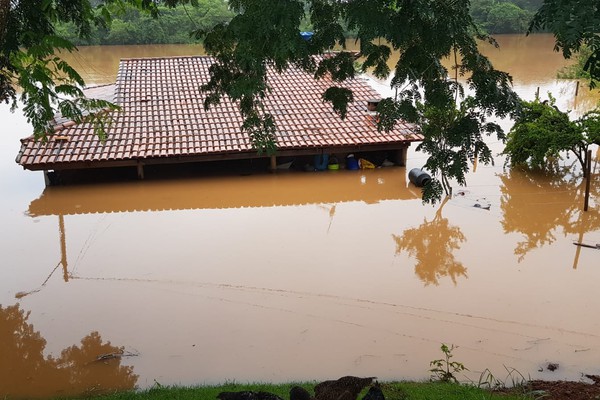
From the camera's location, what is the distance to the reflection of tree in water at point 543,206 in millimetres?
10977

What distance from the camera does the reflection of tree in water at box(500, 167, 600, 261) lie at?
1098 cm

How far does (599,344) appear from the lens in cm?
733

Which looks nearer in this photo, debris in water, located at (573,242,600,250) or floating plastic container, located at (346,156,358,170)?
debris in water, located at (573,242,600,250)

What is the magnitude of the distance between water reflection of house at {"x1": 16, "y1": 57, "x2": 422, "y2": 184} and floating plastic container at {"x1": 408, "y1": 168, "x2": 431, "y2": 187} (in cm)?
76

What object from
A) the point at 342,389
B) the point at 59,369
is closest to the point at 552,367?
the point at 342,389

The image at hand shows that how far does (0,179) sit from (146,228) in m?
4.98

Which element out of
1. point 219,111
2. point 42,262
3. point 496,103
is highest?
point 496,103

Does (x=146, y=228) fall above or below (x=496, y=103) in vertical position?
below

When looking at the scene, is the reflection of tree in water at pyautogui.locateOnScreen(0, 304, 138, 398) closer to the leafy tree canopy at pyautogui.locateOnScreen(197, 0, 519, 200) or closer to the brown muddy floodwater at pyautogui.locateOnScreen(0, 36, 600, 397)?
the brown muddy floodwater at pyautogui.locateOnScreen(0, 36, 600, 397)

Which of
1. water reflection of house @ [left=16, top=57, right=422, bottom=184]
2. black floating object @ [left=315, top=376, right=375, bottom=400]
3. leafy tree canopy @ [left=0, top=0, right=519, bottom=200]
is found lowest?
water reflection of house @ [left=16, top=57, right=422, bottom=184]

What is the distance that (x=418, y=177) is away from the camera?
13.2 meters

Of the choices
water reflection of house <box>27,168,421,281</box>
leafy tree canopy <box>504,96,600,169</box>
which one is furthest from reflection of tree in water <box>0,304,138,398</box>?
leafy tree canopy <box>504,96,600,169</box>

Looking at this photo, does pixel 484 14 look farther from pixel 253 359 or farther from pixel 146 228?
pixel 253 359

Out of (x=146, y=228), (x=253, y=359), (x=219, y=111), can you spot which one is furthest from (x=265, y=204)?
(x=253, y=359)
